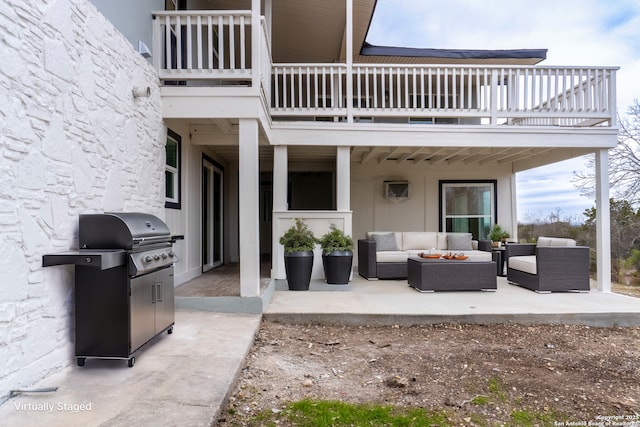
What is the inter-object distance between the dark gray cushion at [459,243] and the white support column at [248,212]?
4762mm

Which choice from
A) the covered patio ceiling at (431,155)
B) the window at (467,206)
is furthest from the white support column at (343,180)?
the window at (467,206)

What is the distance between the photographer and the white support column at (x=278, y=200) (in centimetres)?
620

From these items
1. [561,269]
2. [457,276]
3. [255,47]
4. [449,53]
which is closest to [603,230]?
[561,269]

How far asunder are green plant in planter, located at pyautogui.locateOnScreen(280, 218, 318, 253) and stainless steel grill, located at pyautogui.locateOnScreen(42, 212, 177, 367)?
2969mm

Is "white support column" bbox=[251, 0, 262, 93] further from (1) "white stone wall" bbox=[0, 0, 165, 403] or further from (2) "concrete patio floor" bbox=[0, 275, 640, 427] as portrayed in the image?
(2) "concrete patio floor" bbox=[0, 275, 640, 427]

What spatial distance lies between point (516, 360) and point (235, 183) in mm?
7495

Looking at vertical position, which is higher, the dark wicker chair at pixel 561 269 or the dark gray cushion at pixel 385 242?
the dark gray cushion at pixel 385 242

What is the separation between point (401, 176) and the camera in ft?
29.6

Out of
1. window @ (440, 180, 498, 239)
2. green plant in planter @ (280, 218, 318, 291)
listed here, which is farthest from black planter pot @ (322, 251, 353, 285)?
window @ (440, 180, 498, 239)

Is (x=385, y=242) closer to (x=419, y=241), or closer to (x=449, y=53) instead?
(x=419, y=241)

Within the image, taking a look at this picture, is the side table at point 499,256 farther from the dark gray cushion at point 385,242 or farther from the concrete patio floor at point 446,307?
the dark gray cushion at point 385,242

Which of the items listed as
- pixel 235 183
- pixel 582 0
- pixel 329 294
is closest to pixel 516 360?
pixel 329 294

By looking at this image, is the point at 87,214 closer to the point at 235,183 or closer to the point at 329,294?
the point at 329,294

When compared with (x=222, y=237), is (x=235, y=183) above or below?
above
